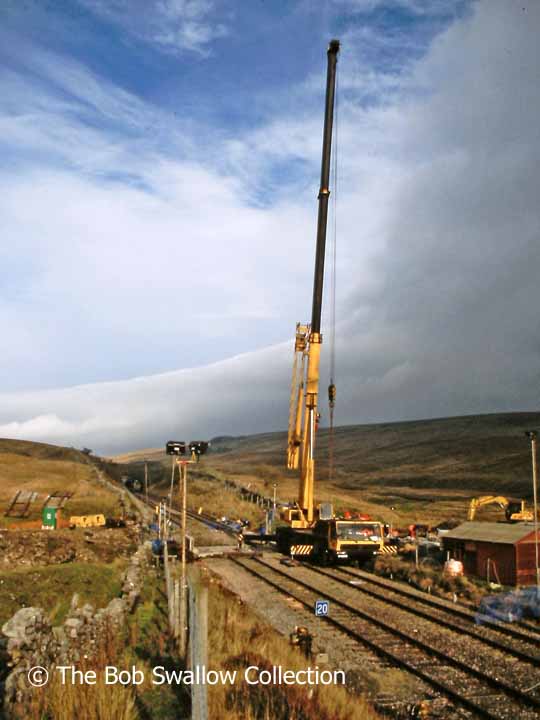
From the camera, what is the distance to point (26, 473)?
72625mm

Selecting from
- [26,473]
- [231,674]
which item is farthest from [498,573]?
[26,473]

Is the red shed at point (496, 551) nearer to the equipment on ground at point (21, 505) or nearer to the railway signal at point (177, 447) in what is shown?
the railway signal at point (177, 447)

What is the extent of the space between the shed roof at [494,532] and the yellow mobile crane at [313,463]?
352cm

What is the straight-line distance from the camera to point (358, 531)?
2789cm

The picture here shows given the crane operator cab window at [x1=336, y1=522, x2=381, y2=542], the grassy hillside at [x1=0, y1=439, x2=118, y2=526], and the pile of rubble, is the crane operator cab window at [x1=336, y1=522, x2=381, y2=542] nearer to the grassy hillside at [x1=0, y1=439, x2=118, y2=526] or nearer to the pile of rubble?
the pile of rubble

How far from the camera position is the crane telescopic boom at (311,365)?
99.3ft

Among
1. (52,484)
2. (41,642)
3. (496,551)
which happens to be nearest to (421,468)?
(52,484)

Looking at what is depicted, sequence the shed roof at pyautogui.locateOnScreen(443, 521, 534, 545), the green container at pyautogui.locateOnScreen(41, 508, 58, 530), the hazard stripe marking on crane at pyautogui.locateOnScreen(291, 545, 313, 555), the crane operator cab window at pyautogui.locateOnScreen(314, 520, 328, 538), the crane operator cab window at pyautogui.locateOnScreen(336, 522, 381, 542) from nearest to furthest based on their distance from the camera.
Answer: the shed roof at pyautogui.locateOnScreen(443, 521, 534, 545) → the crane operator cab window at pyautogui.locateOnScreen(336, 522, 381, 542) → the crane operator cab window at pyautogui.locateOnScreen(314, 520, 328, 538) → the hazard stripe marking on crane at pyautogui.locateOnScreen(291, 545, 313, 555) → the green container at pyautogui.locateOnScreen(41, 508, 58, 530)

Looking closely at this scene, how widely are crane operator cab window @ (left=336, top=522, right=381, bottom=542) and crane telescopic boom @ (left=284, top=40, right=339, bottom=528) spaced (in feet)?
10.5

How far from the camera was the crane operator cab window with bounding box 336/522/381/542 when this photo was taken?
90.8ft

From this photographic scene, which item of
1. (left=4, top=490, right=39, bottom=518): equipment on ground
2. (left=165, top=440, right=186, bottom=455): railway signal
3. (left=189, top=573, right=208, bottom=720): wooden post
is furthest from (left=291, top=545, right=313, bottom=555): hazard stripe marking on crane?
(left=4, top=490, right=39, bottom=518): equipment on ground

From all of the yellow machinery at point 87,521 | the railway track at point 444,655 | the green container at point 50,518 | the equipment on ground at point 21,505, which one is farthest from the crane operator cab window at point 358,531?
the equipment on ground at point 21,505

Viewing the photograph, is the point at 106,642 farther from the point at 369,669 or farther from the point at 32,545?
the point at 32,545

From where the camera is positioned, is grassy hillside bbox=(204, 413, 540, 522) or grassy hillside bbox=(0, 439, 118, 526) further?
grassy hillside bbox=(204, 413, 540, 522)
